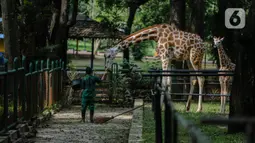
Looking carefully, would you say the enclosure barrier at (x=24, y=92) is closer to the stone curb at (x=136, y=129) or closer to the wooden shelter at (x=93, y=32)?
the stone curb at (x=136, y=129)

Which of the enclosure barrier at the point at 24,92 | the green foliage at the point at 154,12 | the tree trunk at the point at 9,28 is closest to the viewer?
the enclosure barrier at the point at 24,92

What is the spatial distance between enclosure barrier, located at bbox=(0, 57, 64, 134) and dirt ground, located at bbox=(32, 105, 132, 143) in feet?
1.43

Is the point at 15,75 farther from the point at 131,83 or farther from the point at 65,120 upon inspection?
the point at 131,83

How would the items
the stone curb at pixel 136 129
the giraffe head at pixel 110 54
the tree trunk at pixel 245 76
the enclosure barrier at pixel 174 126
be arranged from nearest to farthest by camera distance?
the enclosure barrier at pixel 174 126 → the tree trunk at pixel 245 76 → the stone curb at pixel 136 129 → the giraffe head at pixel 110 54

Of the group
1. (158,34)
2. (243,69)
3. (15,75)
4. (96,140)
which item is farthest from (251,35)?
(158,34)

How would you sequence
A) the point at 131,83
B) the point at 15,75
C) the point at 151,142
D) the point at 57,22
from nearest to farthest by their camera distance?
the point at 151,142 < the point at 15,75 < the point at 131,83 < the point at 57,22

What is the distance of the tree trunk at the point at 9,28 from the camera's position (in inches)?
504

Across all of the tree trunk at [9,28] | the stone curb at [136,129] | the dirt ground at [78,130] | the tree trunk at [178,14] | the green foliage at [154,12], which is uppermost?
the green foliage at [154,12]

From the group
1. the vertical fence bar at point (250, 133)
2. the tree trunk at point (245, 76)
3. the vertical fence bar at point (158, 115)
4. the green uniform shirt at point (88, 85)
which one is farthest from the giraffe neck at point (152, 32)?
the vertical fence bar at point (250, 133)

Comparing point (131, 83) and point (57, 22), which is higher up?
point (57, 22)

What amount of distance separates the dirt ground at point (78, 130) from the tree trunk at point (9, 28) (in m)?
1.76

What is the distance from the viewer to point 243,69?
9.53 metres

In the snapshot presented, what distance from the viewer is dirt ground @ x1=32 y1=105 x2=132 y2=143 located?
10461 mm

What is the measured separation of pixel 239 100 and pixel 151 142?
64.9 inches
